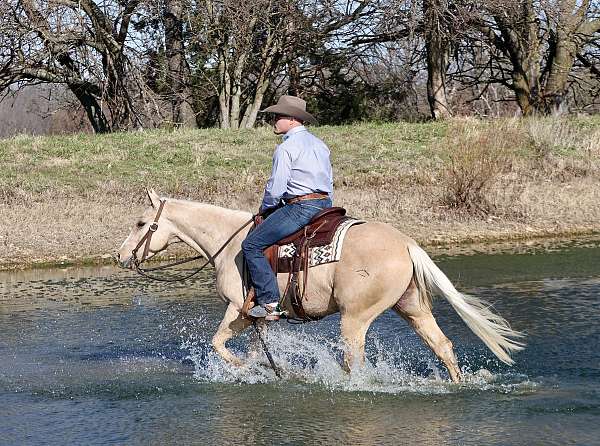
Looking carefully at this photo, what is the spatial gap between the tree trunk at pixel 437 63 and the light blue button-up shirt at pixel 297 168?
19262 millimetres

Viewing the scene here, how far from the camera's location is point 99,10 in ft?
92.7

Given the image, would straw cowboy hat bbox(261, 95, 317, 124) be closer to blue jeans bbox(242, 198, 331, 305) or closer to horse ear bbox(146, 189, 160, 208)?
blue jeans bbox(242, 198, 331, 305)

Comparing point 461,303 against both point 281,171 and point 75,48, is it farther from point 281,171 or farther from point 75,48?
point 75,48

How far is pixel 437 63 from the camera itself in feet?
94.3

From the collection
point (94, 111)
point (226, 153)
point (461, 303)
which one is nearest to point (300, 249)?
point (461, 303)

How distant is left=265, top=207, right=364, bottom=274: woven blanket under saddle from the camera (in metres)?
8.03

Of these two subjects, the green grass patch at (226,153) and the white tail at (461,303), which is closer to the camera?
the white tail at (461,303)

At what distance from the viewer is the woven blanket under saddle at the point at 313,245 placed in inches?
316

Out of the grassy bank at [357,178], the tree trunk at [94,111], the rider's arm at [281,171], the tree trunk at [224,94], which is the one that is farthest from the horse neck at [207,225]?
the tree trunk at [94,111]

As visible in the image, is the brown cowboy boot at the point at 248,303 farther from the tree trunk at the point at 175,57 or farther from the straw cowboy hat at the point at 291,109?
the tree trunk at the point at 175,57

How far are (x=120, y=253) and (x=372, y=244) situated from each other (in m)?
2.55

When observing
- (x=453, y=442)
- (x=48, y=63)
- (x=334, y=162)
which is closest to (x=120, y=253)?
(x=453, y=442)

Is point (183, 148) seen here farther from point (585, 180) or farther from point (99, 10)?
point (585, 180)

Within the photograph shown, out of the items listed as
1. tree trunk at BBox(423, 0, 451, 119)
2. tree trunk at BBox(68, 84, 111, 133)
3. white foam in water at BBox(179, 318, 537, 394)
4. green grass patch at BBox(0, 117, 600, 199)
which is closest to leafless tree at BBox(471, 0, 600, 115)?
tree trunk at BBox(423, 0, 451, 119)
